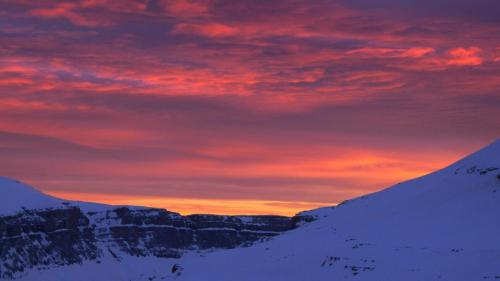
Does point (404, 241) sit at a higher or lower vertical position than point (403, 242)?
higher

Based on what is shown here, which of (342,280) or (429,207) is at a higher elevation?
(429,207)

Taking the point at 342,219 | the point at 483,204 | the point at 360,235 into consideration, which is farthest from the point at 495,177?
the point at 342,219

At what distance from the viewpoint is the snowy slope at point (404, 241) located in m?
79.2

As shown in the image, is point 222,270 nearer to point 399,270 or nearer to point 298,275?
point 298,275

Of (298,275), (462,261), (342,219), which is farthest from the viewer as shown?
(342,219)

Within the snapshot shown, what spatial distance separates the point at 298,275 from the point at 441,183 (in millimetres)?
35659

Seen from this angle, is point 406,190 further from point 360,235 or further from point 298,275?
point 298,275

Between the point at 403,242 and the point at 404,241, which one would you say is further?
the point at 404,241

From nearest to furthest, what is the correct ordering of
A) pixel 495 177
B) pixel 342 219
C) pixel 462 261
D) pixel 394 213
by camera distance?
pixel 462 261, pixel 495 177, pixel 394 213, pixel 342 219

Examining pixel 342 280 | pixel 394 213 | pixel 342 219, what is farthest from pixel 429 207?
pixel 342 280

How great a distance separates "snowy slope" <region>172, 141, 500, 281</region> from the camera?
260 feet

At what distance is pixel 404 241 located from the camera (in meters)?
91.9

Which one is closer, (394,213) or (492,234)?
(492,234)

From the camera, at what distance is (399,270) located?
260 feet
